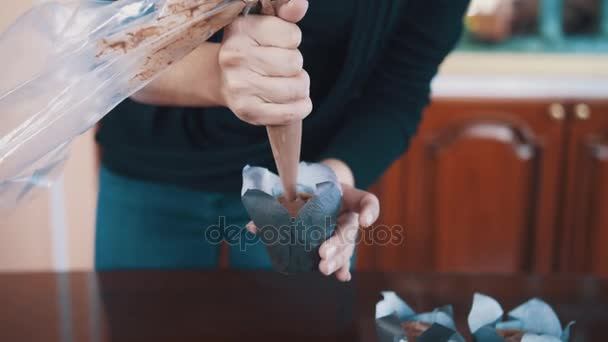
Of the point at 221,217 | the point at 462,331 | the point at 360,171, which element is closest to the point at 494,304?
the point at 462,331

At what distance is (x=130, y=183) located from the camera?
31.2 inches

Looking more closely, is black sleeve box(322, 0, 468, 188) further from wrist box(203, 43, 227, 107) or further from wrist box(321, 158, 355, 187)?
wrist box(203, 43, 227, 107)

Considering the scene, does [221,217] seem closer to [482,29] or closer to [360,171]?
[360,171]

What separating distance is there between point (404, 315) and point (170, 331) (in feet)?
0.64

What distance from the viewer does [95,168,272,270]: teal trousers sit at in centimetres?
77

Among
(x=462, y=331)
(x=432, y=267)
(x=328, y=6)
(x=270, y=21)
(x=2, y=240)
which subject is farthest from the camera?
(x=432, y=267)

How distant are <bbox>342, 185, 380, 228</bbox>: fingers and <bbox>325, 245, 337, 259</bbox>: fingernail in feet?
0.11

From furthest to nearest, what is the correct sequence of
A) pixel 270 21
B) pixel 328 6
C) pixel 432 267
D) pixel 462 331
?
pixel 432 267, pixel 328 6, pixel 462 331, pixel 270 21

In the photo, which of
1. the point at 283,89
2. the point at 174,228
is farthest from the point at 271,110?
the point at 174,228

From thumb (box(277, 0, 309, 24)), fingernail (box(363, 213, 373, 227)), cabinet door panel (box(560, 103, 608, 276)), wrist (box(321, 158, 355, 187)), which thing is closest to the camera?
thumb (box(277, 0, 309, 24))

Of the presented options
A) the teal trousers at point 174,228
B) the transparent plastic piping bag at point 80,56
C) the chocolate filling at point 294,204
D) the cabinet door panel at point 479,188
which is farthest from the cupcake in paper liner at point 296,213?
the cabinet door panel at point 479,188

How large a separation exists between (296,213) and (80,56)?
0.19 m

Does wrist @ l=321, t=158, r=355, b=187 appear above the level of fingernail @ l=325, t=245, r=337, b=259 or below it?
above

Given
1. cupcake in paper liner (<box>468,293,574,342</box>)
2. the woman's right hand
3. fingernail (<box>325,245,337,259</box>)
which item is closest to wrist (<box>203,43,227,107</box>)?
the woman's right hand
